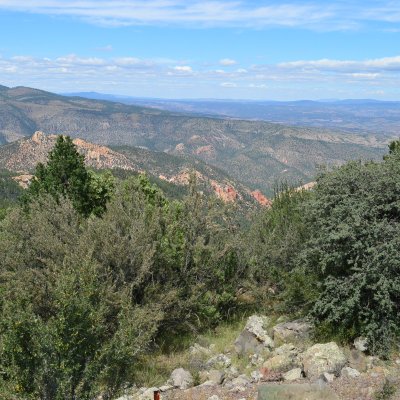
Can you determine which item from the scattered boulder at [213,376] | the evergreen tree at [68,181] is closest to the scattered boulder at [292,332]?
the scattered boulder at [213,376]

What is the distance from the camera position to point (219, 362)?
1245 centimetres

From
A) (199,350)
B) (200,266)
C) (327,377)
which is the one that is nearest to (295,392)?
(327,377)

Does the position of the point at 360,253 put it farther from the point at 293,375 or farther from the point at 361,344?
the point at 293,375

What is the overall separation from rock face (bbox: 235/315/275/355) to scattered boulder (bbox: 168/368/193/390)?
2259 mm

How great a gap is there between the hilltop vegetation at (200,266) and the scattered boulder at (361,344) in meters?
0.16

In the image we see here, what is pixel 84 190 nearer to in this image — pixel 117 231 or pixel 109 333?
pixel 117 231

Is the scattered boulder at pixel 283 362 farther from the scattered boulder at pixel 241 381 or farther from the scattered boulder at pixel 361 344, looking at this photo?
the scattered boulder at pixel 361 344

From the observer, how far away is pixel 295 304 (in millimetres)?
14914

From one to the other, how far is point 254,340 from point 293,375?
9.24ft

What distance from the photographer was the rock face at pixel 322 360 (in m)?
10.6

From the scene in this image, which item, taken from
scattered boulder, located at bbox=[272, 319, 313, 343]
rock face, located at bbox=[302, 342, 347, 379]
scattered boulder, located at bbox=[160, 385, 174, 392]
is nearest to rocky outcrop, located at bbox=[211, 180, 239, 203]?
scattered boulder, located at bbox=[272, 319, 313, 343]

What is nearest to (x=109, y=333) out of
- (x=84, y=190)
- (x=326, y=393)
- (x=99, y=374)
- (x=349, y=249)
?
(x=99, y=374)

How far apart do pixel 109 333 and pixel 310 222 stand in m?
7.33

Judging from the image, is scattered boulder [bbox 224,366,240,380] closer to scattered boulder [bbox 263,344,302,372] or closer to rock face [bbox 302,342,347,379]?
scattered boulder [bbox 263,344,302,372]
